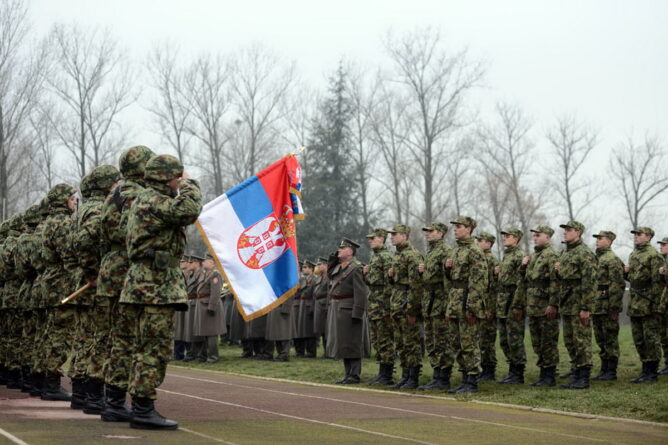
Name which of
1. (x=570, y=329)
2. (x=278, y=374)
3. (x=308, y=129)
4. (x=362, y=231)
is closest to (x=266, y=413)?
(x=570, y=329)

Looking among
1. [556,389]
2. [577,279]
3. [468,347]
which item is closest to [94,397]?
[468,347]

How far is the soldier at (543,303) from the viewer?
45.0 feet

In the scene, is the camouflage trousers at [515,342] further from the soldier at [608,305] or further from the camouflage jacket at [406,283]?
the camouflage jacket at [406,283]

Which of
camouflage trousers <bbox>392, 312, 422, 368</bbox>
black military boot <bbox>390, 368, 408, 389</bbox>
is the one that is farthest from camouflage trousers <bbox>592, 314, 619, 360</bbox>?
black military boot <bbox>390, 368, 408, 389</bbox>

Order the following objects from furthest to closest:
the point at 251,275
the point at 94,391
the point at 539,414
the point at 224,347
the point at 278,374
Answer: the point at 224,347, the point at 278,374, the point at 251,275, the point at 539,414, the point at 94,391

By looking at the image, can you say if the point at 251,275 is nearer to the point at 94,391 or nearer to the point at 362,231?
the point at 94,391

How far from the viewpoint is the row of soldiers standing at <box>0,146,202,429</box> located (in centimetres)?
785

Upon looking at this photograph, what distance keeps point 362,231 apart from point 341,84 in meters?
7.68

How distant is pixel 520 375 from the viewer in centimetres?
1423

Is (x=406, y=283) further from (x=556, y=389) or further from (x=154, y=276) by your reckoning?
(x=154, y=276)

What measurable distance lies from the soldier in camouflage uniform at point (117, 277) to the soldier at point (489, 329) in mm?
7186

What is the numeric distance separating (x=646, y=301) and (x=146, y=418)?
9.13m

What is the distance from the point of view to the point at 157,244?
796 cm

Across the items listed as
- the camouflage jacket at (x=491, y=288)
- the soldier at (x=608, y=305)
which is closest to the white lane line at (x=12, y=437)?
the camouflage jacket at (x=491, y=288)
